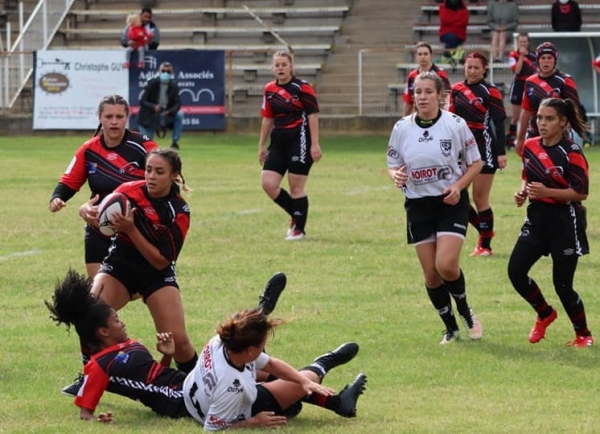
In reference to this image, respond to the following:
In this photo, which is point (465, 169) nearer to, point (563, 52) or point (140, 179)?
point (140, 179)

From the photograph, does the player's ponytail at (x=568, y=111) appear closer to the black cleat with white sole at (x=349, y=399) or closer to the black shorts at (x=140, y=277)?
the black cleat with white sole at (x=349, y=399)

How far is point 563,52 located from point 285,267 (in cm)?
1796

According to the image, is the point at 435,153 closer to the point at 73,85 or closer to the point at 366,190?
the point at 366,190

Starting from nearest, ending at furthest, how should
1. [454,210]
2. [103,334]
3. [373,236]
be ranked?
[103,334], [454,210], [373,236]

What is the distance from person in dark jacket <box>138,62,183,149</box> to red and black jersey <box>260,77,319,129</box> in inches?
538

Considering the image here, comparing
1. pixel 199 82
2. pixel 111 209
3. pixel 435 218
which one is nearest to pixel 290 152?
pixel 435 218

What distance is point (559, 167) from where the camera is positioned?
963 cm

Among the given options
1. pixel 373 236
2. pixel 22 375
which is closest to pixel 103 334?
pixel 22 375

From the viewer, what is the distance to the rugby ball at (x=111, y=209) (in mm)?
8211

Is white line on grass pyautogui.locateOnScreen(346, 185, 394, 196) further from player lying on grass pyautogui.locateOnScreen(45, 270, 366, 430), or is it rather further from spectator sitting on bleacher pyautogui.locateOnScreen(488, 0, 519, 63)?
player lying on grass pyautogui.locateOnScreen(45, 270, 366, 430)

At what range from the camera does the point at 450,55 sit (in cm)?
3083

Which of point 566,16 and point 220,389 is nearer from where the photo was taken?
point 220,389

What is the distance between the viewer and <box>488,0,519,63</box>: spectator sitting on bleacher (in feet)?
104

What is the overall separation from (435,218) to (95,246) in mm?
2377
